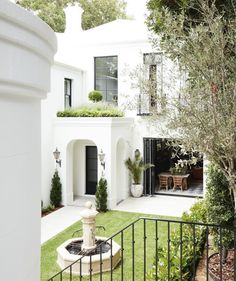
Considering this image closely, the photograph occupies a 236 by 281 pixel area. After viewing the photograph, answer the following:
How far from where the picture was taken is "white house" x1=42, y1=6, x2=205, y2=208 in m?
14.8

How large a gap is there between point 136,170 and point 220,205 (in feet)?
32.4

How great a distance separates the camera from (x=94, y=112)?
49.2 ft

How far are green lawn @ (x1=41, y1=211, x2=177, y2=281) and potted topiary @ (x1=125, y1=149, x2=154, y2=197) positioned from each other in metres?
2.78

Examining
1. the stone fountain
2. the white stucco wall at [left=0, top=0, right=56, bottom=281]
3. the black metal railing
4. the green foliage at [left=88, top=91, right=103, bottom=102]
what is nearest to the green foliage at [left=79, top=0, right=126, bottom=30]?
the green foliage at [left=88, top=91, right=103, bottom=102]

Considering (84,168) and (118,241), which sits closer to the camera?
(118,241)

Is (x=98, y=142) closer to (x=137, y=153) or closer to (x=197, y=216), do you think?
(x=137, y=153)

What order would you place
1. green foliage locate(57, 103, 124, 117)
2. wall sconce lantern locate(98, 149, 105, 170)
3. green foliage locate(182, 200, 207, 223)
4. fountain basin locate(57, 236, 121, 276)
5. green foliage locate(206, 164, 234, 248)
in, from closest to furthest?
green foliage locate(206, 164, 234, 248)
fountain basin locate(57, 236, 121, 276)
green foliage locate(182, 200, 207, 223)
wall sconce lantern locate(98, 149, 105, 170)
green foliage locate(57, 103, 124, 117)

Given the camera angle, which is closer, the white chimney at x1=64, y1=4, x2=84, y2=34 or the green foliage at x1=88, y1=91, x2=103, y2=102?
the green foliage at x1=88, y1=91, x2=103, y2=102

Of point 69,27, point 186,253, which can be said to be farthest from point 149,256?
point 69,27

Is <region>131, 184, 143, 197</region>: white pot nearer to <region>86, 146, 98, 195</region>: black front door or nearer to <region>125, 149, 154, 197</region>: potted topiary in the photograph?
<region>125, 149, 154, 197</region>: potted topiary

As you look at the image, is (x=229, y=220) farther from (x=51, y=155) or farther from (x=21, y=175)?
(x=51, y=155)

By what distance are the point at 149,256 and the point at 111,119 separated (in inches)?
263

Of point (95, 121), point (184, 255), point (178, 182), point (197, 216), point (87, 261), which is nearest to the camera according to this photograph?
point (184, 255)

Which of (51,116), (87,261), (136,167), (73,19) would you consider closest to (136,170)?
(136,167)
